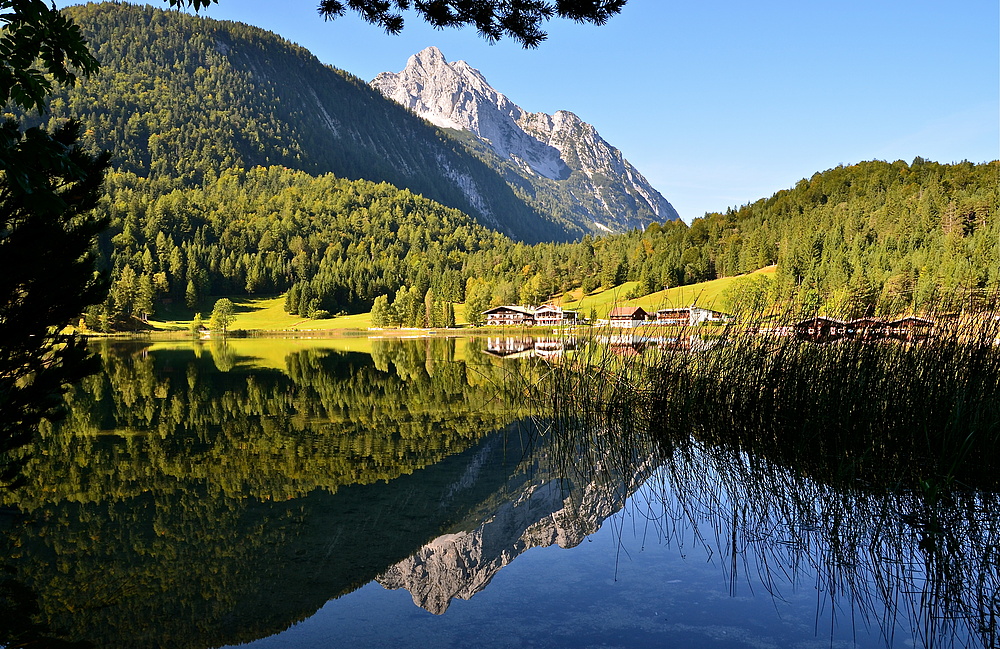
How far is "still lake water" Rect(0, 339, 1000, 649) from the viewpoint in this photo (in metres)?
4.32

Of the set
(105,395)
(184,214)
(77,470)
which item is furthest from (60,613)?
(184,214)

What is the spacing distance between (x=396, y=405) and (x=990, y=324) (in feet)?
37.8

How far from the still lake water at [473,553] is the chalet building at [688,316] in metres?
2.20

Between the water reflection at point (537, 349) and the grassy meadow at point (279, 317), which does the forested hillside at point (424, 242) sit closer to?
the grassy meadow at point (279, 317)

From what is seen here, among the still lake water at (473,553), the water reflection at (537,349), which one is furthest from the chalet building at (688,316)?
the still lake water at (473,553)

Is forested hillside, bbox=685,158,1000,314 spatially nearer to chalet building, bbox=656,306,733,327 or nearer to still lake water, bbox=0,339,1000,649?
chalet building, bbox=656,306,733,327

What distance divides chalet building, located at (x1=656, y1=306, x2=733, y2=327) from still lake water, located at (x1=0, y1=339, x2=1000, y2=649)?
2.20 m

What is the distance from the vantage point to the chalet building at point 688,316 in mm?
10609

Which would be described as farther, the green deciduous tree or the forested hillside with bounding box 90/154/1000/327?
the green deciduous tree

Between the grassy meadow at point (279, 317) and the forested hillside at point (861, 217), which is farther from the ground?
the forested hillside at point (861, 217)

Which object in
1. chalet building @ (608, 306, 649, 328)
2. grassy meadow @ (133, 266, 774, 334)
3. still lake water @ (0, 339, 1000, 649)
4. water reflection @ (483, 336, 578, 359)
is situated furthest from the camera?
grassy meadow @ (133, 266, 774, 334)

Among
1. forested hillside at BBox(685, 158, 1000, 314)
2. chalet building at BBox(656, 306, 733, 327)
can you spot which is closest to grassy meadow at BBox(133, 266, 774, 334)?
forested hillside at BBox(685, 158, 1000, 314)

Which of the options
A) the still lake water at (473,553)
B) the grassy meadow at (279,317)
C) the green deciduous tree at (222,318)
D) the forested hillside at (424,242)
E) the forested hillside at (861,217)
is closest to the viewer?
the still lake water at (473,553)

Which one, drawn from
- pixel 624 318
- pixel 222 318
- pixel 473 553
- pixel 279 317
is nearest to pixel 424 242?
pixel 279 317
